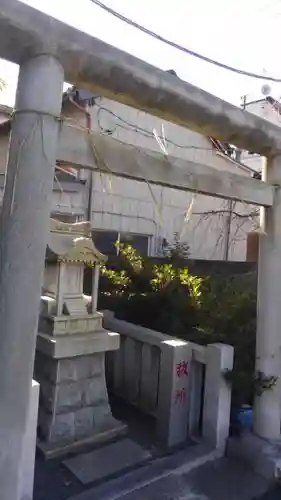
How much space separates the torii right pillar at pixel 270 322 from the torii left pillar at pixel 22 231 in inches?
81.7

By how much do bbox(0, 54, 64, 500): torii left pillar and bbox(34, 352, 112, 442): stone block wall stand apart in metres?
1.76

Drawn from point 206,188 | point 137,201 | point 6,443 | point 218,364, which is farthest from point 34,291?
point 137,201

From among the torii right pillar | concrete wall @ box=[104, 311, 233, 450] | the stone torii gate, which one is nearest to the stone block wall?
concrete wall @ box=[104, 311, 233, 450]

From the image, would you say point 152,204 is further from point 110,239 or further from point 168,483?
point 168,483

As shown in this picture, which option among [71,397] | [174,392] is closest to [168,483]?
[174,392]

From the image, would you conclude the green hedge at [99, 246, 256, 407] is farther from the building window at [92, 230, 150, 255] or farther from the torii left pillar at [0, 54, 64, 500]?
the building window at [92, 230, 150, 255]

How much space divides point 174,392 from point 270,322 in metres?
1.05

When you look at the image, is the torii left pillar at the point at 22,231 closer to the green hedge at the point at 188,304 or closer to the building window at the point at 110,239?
the green hedge at the point at 188,304

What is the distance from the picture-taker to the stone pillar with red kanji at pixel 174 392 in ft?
12.1

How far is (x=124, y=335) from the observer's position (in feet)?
15.5

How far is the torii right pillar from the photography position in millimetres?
3443

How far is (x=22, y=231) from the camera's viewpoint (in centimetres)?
205

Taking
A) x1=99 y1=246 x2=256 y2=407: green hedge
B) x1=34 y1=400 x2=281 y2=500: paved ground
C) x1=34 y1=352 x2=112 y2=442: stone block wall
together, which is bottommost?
x1=34 y1=400 x2=281 y2=500: paved ground

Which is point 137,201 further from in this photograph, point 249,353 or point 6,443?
point 6,443
